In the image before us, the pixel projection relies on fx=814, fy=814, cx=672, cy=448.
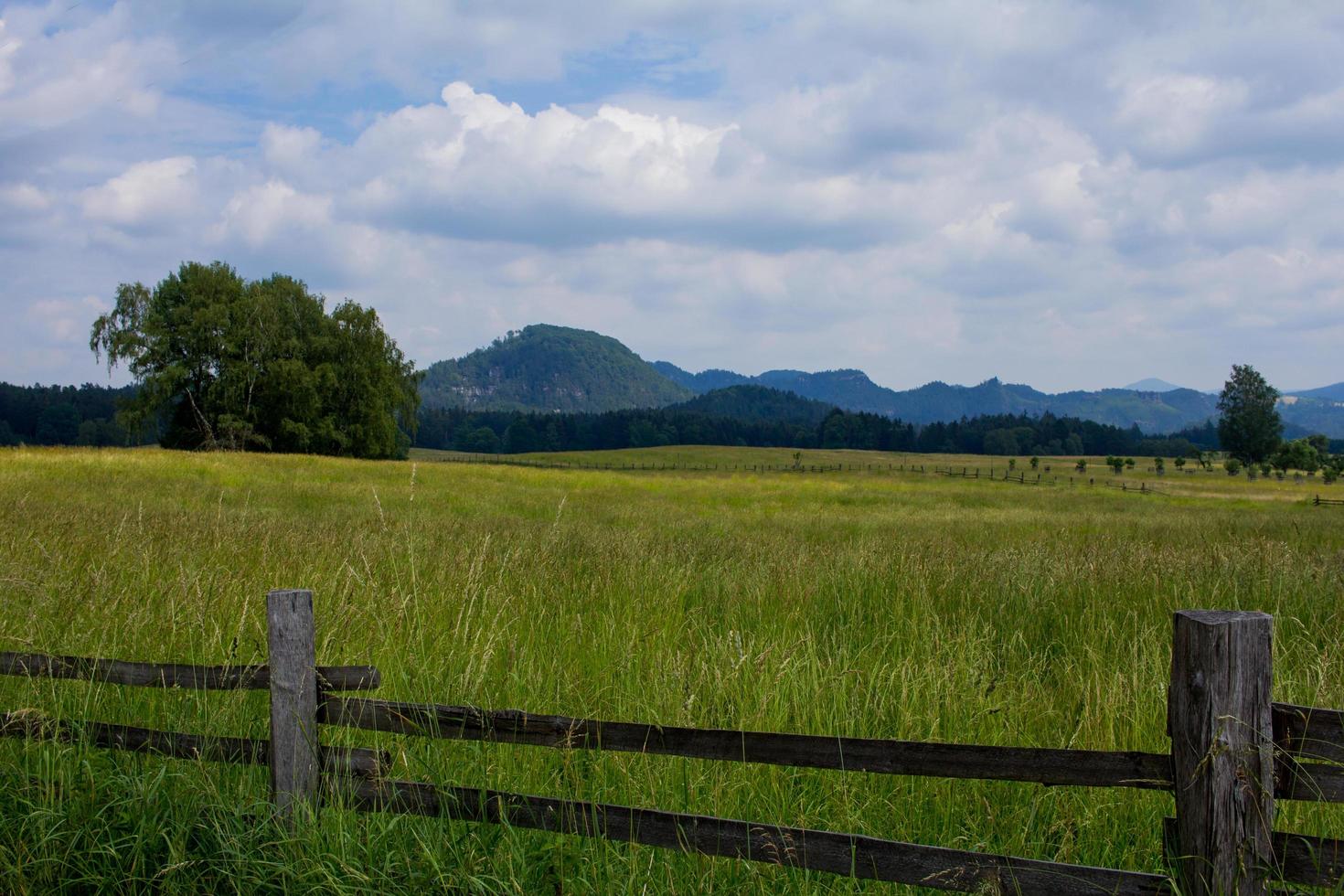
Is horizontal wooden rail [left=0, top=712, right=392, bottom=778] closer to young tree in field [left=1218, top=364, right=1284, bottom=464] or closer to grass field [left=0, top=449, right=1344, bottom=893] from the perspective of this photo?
grass field [left=0, top=449, right=1344, bottom=893]

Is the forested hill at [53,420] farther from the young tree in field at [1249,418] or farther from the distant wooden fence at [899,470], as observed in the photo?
the young tree in field at [1249,418]

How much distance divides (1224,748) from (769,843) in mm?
1513

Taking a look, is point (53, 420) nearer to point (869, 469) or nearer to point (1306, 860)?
point (869, 469)

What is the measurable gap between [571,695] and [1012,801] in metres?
2.50

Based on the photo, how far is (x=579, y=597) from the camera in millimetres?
7449

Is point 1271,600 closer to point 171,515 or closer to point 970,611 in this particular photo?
point 970,611

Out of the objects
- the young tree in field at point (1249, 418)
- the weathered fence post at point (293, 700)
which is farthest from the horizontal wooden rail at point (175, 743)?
the young tree in field at point (1249, 418)

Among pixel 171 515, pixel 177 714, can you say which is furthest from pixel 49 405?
pixel 177 714

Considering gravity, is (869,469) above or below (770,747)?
below

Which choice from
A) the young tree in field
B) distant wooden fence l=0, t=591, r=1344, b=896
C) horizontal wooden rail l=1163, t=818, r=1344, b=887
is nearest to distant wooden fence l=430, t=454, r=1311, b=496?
the young tree in field

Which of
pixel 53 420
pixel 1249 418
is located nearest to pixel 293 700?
pixel 1249 418

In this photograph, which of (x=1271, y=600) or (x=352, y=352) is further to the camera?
(x=352, y=352)

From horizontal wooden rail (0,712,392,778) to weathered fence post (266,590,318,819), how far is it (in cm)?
12

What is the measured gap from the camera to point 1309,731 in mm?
2525
